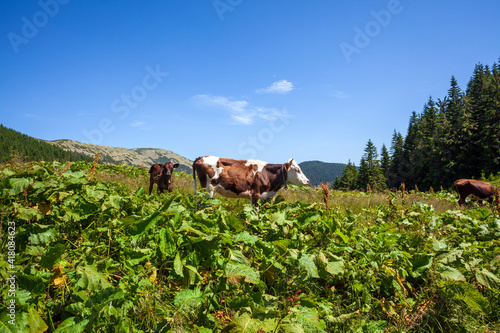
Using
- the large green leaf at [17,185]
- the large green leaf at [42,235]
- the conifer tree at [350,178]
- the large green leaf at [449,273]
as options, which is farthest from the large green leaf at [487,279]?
the conifer tree at [350,178]

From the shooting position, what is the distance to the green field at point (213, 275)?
1901 millimetres

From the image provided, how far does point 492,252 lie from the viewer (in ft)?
9.09

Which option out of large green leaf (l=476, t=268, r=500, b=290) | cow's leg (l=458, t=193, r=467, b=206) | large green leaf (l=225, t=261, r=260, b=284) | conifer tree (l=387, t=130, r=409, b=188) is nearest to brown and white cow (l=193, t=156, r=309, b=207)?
large green leaf (l=225, t=261, r=260, b=284)

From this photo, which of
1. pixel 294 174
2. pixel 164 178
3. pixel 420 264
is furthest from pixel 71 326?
pixel 294 174

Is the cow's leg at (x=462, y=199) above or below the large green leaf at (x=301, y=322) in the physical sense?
above

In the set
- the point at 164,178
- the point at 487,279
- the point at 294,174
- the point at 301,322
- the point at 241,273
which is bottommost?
the point at 301,322

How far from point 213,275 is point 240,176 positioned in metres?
5.84

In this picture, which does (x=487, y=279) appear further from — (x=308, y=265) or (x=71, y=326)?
(x=71, y=326)

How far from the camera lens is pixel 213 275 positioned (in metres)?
2.58

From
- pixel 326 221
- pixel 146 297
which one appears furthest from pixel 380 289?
pixel 146 297

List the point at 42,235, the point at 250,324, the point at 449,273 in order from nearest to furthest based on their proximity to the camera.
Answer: the point at 250,324
the point at 449,273
the point at 42,235

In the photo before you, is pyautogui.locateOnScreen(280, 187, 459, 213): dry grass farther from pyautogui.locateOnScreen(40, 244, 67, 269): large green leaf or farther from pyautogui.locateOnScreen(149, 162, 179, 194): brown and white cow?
pyautogui.locateOnScreen(40, 244, 67, 269): large green leaf

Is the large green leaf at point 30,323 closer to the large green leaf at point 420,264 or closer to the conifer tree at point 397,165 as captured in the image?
the large green leaf at point 420,264

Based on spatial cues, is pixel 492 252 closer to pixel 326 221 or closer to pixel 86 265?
pixel 326 221
